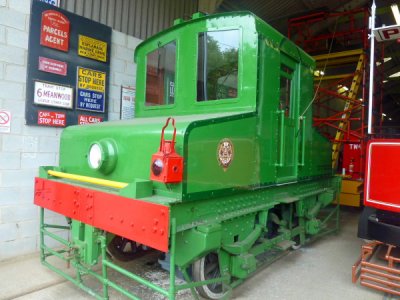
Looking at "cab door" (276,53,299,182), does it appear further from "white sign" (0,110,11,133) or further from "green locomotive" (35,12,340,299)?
"white sign" (0,110,11,133)

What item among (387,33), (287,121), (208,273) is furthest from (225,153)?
(387,33)

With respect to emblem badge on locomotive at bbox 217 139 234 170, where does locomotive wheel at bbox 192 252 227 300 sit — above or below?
below

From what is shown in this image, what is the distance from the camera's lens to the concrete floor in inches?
116

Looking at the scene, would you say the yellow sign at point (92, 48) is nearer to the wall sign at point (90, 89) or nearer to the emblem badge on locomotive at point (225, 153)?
the wall sign at point (90, 89)

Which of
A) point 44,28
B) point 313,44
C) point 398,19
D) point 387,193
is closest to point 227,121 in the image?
point 387,193

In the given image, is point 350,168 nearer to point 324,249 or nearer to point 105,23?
point 324,249

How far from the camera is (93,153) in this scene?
261cm

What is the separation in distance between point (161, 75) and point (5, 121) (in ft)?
5.85

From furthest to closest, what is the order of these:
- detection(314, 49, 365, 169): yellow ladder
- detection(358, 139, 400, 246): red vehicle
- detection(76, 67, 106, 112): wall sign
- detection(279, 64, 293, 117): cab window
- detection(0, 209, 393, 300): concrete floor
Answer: detection(314, 49, 365, 169): yellow ladder, detection(76, 67, 106, 112): wall sign, detection(279, 64, 293, 117): cab window, detection(0, 209, 393, 300): concrete floor, detection(358, 139, 400, 246): red vehicle

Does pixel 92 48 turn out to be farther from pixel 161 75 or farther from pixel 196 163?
pixel 196 163

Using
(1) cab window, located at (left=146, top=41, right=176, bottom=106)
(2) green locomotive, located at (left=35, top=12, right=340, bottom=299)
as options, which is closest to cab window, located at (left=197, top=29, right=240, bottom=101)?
(2) green locomotive, located at (left=35, top=12, right=340, bottom=299)

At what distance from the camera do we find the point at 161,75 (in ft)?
11.6

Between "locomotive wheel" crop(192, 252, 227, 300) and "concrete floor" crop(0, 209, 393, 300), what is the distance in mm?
175

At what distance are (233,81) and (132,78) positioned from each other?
238 cm
